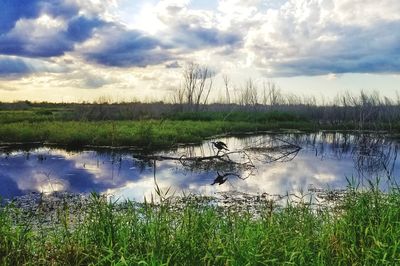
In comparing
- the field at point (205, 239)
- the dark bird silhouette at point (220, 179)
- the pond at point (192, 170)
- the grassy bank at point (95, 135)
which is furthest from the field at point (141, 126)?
the field at point (205, 239)

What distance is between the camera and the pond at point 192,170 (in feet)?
40.5

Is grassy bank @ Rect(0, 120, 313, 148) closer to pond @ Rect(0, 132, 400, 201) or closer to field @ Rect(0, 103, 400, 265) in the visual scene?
pond @ Rect(0, 132, 400, 201)

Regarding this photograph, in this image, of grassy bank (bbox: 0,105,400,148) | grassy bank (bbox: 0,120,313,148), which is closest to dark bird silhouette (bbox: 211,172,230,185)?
grassy bank (bbox: 0,105,400,148)

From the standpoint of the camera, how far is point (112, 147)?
64.9ft

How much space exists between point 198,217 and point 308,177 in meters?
9.12

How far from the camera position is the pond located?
40.5 feet

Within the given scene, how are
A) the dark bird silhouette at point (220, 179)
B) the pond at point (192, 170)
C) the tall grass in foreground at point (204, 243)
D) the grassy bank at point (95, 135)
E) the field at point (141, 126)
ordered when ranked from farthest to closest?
the field at point (141, 126)
the grassy bank at point (95, 135)
the dark bird silhouette at point (220, 179)
the pond at point (192, 170)
the tall grass in foreground at point (204, 243)

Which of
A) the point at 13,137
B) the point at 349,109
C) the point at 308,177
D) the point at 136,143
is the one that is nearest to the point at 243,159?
the point at 308,177

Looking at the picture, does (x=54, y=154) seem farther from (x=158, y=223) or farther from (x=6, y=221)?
(x=158, y=223)

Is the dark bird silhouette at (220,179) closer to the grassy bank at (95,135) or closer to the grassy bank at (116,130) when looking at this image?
the grassy bank at (116,130)

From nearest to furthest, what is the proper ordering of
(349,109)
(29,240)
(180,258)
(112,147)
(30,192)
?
(180,258)
(29,240)
(30,192)
(112,147)
(349,109)

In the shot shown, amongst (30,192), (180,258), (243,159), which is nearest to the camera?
(180,258)

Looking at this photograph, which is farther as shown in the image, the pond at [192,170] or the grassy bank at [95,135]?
the grassy bank at [95,135]

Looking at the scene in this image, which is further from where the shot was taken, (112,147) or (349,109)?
(349,109)
